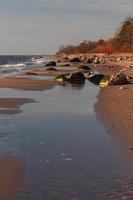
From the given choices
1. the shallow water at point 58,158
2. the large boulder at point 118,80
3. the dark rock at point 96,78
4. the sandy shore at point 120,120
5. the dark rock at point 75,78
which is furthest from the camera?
the dark rock at point 75,78

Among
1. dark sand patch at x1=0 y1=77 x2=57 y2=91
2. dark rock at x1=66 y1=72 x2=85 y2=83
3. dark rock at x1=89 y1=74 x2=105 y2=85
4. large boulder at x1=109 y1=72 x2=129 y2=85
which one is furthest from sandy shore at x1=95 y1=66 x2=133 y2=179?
dark rock at x1=66 y1=72 x2=85 y2=83

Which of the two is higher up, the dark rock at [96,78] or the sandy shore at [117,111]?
the sandy shore at [117,111]

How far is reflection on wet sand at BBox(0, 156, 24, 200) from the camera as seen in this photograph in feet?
21.9

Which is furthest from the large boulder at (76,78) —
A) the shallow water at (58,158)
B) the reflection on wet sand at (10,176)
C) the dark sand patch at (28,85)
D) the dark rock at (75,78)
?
the reflection on wet sand at (10,176)

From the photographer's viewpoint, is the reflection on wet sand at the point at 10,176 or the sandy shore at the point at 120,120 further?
the sandy shore at the point at 120,120

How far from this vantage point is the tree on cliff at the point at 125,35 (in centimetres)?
10812

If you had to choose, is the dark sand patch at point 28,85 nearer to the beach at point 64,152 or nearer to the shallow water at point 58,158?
the beach at point 64,152

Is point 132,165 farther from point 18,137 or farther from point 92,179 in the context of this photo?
point 18,137

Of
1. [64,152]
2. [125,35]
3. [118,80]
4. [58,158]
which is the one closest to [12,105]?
[64,152]

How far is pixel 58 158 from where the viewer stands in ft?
28.8

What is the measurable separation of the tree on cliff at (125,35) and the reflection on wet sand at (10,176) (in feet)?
328

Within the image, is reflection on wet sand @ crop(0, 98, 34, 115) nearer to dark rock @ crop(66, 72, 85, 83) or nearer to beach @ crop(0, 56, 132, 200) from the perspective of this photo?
beach @ crop(0, 56, 132, 200)

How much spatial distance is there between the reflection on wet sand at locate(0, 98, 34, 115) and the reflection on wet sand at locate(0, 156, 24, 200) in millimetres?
6545

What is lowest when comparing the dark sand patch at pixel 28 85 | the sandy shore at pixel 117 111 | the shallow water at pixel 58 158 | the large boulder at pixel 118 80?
the dark sand patch at pixel 28 85
